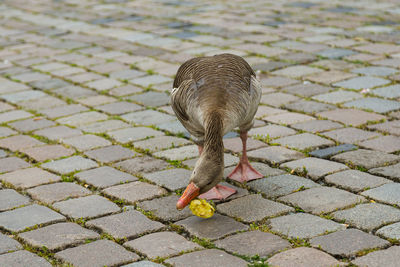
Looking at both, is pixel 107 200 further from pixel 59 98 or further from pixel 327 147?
pixel 59 98

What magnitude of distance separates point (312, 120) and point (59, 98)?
10.9 feet

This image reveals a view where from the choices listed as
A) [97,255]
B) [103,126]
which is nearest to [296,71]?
[103,126]

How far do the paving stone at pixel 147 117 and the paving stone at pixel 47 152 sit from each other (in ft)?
3.38

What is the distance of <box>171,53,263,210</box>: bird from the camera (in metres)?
4.52

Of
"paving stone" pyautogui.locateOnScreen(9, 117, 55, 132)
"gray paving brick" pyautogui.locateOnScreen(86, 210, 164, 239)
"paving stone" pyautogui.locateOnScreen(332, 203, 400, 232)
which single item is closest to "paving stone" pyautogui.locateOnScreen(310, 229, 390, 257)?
"paving stone" pyautogui.locateOnScreen(332, 203, 400, 232)

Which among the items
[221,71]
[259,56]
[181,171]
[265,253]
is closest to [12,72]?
[259,56]

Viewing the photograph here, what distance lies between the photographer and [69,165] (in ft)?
19.7

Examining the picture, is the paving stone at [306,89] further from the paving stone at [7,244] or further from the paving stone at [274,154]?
the paving stone at [7,244]

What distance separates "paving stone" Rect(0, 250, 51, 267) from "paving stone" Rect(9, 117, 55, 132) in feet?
9.57

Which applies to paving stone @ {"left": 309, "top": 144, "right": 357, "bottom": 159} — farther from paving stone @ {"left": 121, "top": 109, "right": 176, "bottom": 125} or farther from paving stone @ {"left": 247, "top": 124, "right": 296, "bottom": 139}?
paving stone @ {"left": 121, "top": 109, "right": 176, "bottom": 125}

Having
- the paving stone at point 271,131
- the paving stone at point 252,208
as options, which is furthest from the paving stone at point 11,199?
the paving stone at point 271,131

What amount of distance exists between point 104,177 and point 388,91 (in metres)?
3.78

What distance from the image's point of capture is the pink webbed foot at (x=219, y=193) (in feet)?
16.9

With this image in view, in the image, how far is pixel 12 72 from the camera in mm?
9398
